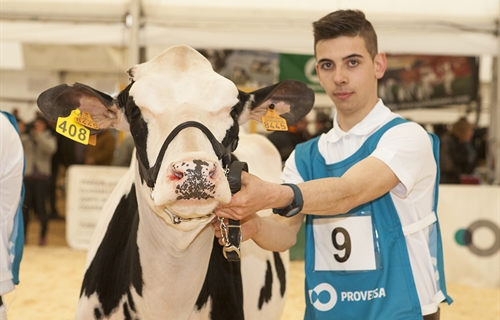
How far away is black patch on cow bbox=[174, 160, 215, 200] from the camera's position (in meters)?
A: 1.69

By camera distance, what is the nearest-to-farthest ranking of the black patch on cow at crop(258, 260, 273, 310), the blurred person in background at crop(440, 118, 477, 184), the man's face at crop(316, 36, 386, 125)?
the man's face at crop(316, 36, 386, 125) < the black patch on cow at crop(258, 260, 273, 310) < the blurred person in background at crop(440, 118, 477, 184)

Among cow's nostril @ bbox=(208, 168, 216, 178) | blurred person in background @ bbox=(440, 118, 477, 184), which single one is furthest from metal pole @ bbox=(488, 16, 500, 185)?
cow's nostril @ bbox=(208, 168, 216, 178)

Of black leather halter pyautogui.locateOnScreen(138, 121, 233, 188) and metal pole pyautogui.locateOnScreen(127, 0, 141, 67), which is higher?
metal pole pyautogui.locateOnScreen(127, 0, 141, 67)

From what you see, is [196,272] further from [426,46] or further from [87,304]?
[426,46]

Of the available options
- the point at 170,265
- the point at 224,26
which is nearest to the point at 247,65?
the point at 224,26

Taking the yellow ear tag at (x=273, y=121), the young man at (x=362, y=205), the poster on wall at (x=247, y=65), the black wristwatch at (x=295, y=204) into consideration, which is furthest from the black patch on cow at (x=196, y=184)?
the poster on wall at (x=247, y=65)

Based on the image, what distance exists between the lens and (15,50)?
1339 cm

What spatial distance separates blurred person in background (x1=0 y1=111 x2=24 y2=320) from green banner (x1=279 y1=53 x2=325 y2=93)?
648 cm

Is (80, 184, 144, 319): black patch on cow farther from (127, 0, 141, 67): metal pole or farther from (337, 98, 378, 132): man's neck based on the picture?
(127, 0, 141, 67): metal pole

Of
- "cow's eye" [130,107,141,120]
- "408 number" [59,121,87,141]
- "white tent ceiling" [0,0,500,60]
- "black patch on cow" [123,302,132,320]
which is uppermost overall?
"white tent ceiling" [0,0,500,60]

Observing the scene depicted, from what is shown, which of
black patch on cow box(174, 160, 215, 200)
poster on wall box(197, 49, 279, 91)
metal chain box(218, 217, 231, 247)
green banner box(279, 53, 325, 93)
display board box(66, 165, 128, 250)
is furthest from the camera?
poster on wall box(197, 49, 279, 91)

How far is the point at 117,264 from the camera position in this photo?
2.48 metres

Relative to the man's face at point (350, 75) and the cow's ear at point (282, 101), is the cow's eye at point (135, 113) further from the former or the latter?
the man's face at point (350, 75)

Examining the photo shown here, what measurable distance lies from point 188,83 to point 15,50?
12.5 meters
